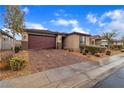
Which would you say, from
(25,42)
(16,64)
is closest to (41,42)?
(25,42)

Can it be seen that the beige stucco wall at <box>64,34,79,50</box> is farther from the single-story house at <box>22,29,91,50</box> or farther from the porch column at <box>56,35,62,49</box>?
the porch column at <box>56,35,62,49</box>

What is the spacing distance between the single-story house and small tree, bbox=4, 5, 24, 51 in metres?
3.77

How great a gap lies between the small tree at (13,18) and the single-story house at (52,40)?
3773 mm

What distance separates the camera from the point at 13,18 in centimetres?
1472

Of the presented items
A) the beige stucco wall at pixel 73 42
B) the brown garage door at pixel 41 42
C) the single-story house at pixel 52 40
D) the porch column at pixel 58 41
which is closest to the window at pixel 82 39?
the single-story house at pixel 52 40

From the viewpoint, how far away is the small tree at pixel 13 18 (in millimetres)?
14523

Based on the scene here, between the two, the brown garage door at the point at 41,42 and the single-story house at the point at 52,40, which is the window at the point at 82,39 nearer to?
the single-story house at the point at 52,40

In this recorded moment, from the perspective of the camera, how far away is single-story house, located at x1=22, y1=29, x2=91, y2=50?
19.7 meters

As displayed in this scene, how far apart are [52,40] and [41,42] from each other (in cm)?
191

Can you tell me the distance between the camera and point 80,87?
6023 millimetres

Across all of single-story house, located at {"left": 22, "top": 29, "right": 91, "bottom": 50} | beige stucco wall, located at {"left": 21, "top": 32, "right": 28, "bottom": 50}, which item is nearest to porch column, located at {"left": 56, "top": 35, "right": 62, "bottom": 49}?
single-story house, located at {"left": 22, "top": 29, "right": 91, "bottom": 50}

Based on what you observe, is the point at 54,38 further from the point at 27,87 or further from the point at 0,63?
the point at 27,87
